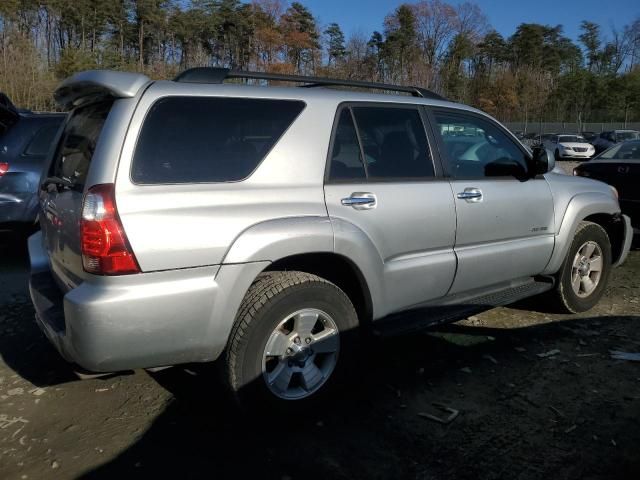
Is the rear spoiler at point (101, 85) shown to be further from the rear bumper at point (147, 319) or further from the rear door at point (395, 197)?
the rear door at point (395, 197)

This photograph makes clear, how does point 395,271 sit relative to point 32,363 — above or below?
above

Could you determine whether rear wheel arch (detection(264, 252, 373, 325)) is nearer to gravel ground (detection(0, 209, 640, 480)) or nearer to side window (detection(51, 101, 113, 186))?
gravel ground (detection(0, 209, 640, 480))

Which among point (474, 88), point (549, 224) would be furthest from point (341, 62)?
point (549, 224)

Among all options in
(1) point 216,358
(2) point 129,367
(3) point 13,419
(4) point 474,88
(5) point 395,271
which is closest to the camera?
(2) point 129,367

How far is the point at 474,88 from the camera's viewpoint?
59312 mm

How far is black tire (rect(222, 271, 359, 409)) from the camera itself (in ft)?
9.66

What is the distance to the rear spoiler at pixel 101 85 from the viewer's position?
2809 millimetres

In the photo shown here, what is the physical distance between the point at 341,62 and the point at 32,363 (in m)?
45.9

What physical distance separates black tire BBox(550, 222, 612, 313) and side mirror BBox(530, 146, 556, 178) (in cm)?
74

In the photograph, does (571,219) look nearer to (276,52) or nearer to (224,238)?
(224,238)

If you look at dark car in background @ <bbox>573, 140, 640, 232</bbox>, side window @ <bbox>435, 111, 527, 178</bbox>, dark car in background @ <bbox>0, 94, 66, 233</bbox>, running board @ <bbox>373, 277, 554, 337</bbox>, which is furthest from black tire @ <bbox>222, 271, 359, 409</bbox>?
dark car in background @ <bbox>573, 140, 640, 232</bbox>

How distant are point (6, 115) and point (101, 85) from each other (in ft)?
13.4

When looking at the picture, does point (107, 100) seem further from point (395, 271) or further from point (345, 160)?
point (395, 271)

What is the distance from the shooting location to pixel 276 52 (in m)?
49.6
